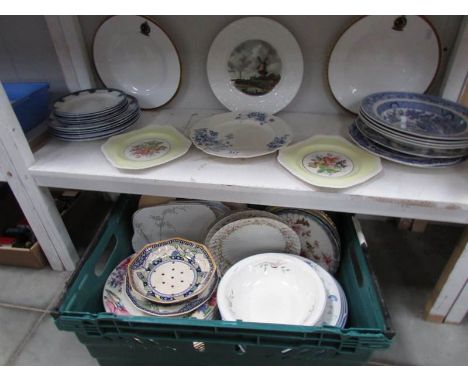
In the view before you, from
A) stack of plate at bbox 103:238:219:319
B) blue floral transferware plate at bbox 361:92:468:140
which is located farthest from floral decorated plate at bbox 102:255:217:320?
blue floral transferware plate at bbox 361:92:468:140

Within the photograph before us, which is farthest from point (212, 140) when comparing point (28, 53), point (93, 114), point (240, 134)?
point (28, 53)

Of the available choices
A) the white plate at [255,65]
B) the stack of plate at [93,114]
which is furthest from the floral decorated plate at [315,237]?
the stack of plate at [93,114]

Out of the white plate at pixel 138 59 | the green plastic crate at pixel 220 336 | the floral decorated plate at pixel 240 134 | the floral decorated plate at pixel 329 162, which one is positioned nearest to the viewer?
the green plastic crate at pixel 220 336

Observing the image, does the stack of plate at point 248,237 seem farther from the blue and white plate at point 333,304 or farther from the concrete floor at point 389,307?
the concrete floor at point 389,307

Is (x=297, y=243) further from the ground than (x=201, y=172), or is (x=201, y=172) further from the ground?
(x=201, y=172)

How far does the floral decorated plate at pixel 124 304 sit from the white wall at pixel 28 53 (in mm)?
654

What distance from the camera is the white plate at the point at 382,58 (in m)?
0.90

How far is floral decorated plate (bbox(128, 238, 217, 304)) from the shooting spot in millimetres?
868

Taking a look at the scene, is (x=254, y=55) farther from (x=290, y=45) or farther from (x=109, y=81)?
(x=109, y=81)

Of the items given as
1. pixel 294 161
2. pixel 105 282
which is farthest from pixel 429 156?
pixel 105 282

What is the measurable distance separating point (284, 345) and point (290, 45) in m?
0.75

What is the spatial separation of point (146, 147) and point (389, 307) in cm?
81

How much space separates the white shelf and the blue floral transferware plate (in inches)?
4.1

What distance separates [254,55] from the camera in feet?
3.31
